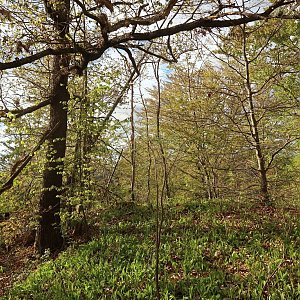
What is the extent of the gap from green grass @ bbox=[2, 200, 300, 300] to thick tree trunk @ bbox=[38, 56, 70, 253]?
103 cm

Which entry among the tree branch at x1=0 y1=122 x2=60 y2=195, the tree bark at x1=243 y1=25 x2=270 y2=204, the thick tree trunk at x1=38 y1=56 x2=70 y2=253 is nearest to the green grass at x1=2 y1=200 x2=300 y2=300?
the tree bark at x1=243 y1=25 x2=270 y2=204

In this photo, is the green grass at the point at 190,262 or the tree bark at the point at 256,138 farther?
the tree bark at the point at 256,138

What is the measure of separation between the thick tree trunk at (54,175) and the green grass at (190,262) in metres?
1.03

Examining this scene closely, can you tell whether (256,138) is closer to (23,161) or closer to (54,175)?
(54,175)

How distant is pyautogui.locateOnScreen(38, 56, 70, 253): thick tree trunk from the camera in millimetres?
6879

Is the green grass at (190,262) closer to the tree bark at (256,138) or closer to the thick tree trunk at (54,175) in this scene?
the tree bark at (256,138)

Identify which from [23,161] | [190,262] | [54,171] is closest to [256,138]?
[190,262]

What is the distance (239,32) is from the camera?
6.52 metres

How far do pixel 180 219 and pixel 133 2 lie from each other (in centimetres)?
457

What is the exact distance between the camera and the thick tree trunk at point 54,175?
6.88 m

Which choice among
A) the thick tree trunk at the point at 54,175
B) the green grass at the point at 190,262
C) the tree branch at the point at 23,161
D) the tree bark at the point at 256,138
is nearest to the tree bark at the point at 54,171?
the thick tree trunk at the point at 54,175

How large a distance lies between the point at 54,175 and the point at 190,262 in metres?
3.92

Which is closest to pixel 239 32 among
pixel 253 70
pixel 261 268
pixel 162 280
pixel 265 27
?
pixel 265 27

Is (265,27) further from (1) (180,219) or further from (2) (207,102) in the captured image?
(1) (180,219)
